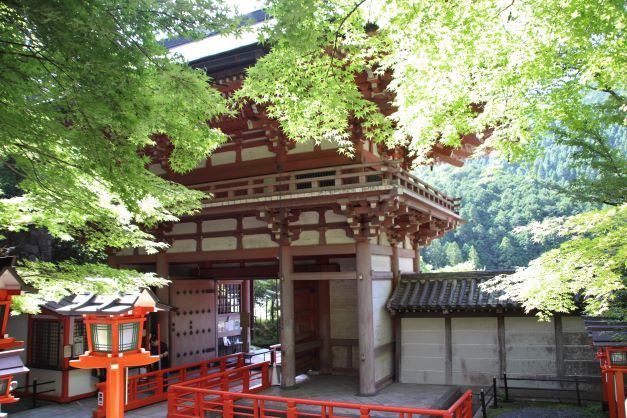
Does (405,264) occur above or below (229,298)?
above

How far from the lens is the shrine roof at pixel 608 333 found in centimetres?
702

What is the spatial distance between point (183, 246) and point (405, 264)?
21.5 ft

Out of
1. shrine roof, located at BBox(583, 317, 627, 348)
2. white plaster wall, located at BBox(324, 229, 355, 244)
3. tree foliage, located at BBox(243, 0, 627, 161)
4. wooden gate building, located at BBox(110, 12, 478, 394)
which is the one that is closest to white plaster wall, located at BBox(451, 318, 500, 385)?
wooden gate building, located at BBox(110, 12, 478, 394)

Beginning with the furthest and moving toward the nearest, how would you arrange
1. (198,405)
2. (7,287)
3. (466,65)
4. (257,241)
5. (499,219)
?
1. (499,219)
2. (257,241)
3. (198,405)
4. (466,65)
5. (7,287)

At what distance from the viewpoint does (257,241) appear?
499 inches

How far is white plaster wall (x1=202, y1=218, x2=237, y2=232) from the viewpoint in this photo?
13.1m

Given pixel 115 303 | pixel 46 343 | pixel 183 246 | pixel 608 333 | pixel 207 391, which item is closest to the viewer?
pixel 115 303

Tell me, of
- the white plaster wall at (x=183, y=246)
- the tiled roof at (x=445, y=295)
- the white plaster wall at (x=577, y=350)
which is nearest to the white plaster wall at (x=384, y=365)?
the tiled roof at (x=445, y=295)

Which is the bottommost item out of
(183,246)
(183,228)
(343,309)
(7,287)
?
(343,309)

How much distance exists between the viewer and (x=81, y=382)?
39.3 feet

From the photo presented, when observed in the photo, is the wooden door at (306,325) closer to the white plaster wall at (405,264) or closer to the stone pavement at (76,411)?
the white plaster wall at (405,264)

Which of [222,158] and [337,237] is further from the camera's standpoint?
[222,158]

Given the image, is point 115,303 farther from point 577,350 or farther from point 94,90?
point 577,350

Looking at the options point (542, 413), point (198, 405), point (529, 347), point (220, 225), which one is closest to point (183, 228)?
point (220, 225)
